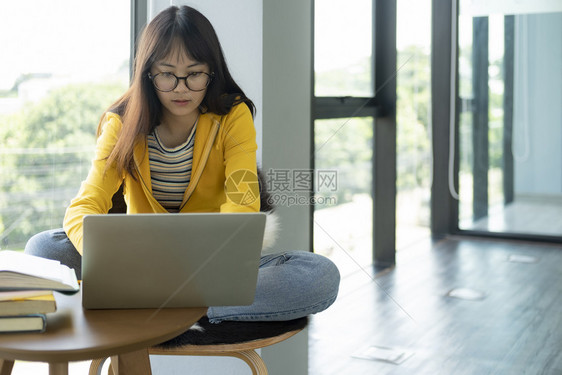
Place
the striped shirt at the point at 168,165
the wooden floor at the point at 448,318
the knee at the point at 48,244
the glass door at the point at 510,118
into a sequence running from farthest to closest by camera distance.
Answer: the glass door at the point at 510,118 < the wooden floor at the point at 448,318 < the striped shirt at the point at 168,165 < the knee at the point at 48,244

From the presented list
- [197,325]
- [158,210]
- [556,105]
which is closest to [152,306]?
[197,325]

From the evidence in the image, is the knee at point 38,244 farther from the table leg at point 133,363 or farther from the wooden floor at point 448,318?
the wooden floor at point 448,318

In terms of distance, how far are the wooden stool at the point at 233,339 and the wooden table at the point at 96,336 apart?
0.58 ft

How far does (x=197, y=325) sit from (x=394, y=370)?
1.02 metres

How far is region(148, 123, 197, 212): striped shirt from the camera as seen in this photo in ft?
5.27

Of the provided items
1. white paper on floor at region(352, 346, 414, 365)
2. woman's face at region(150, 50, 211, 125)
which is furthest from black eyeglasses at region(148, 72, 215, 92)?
white paper on floor at region(352, 346, 414, 365)

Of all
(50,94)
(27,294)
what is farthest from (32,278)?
(50,94)

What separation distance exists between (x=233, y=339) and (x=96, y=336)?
0.39m

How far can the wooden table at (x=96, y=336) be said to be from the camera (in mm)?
899

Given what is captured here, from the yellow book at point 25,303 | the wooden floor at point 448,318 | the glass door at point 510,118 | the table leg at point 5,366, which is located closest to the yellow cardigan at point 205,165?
the table leg at point 5,366

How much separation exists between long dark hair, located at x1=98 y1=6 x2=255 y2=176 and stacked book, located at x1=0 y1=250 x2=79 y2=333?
55 cm

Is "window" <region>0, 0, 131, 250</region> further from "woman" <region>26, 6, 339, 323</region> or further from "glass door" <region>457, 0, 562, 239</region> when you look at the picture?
"glass door" <region>457, 0, 562, 239</region>

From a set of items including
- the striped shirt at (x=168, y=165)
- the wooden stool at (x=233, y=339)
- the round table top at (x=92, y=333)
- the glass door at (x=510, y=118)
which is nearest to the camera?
the round table top at (x=92, y=333)

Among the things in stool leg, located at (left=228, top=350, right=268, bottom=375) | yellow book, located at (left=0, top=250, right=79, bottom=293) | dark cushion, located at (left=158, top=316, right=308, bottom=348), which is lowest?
stool leg, located at (left=228, top=350, right=268, bottom=375)
